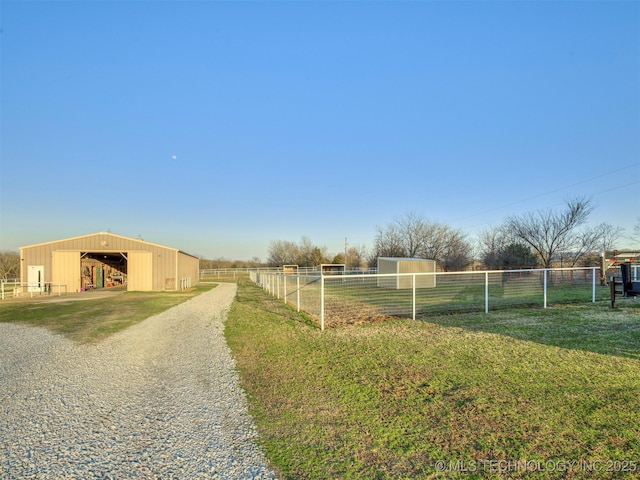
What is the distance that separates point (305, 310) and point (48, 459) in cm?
965

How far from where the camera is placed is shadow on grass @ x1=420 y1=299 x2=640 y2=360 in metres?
6.37

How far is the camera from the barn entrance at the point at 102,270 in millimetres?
26312

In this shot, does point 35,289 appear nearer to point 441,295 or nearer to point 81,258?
point 81,258

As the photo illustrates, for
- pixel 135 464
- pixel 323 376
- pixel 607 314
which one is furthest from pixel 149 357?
pixel 607 314

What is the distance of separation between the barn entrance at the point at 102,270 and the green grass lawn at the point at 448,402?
77.2 feet

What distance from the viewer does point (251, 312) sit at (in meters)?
12.4

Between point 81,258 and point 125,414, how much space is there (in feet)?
82.7

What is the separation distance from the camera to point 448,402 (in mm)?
3814

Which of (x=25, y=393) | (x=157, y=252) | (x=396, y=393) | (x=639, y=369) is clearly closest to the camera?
(x=396, y=393)

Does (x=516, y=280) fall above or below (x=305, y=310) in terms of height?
above

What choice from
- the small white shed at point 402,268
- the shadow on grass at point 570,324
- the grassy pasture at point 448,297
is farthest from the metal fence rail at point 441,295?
the small white shed at point 402,268

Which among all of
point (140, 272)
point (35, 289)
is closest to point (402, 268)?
point (140, 272)

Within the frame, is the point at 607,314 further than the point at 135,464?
Yes

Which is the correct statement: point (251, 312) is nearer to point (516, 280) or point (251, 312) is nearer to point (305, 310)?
point (305, 310)
